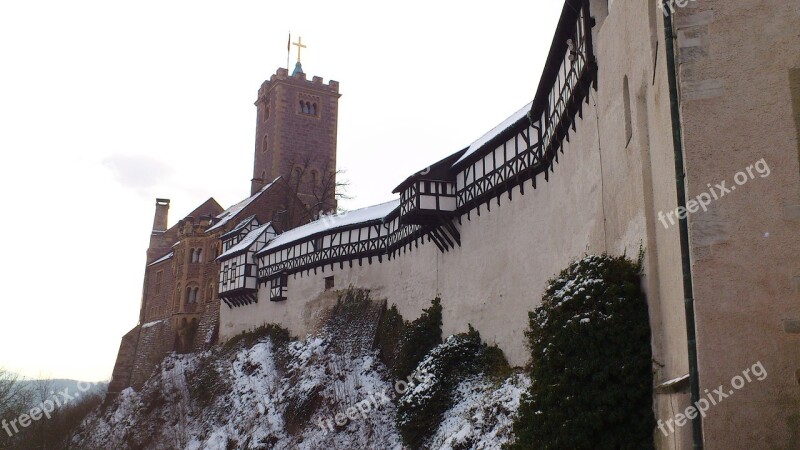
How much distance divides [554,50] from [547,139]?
2.47 metres

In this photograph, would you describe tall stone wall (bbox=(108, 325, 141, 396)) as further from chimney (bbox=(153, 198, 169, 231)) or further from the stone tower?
the stone tower

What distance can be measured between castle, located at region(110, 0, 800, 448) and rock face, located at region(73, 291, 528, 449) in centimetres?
205

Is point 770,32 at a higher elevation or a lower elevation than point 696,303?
higher

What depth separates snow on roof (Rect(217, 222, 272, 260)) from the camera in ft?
135

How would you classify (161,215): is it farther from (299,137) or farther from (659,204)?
(659,204)

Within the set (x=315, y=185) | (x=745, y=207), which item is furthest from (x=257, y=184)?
(x=745, y=207)

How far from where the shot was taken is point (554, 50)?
627 inches

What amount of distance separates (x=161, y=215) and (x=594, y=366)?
2015 inches

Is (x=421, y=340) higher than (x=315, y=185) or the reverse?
the reverse

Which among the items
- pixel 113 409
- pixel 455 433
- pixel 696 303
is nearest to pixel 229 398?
pixel 113 409

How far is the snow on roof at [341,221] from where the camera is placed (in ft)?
104

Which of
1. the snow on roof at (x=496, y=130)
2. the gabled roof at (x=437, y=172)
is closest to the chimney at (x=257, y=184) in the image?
the gabled roof at (x=437, y=172)

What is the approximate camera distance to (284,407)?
92.8 feet

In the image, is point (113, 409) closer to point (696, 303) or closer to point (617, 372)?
point (617, 372)
